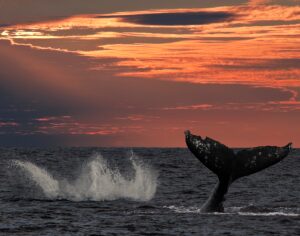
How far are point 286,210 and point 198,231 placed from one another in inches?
285

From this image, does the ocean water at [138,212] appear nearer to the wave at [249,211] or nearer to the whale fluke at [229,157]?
the wave at [249,211]

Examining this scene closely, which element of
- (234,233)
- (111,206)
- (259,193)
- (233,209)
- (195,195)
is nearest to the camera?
(234,233)

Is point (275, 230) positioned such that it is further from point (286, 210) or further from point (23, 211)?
point (23, 211)

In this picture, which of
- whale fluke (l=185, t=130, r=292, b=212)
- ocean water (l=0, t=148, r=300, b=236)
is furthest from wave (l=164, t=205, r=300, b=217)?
whale fluke (l=185, t=130, r=292, b=212)

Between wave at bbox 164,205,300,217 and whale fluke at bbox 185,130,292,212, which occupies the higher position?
whale fluke at bbox 185,130,292,212

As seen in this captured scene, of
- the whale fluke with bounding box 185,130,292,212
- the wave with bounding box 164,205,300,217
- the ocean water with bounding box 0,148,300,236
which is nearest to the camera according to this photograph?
the whale fluke with bounding box 185,130,292,212

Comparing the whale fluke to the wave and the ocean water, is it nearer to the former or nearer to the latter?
the ocean water

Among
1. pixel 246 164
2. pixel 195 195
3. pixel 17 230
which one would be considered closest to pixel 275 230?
pixel 246 164

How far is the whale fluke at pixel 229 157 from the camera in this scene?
21719mm

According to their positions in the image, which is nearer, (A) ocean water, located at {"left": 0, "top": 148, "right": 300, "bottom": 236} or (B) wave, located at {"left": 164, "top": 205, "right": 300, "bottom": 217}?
(A) ocean water, located at {"left": 0, "top": 148, "right": 300, "bottom": 236}

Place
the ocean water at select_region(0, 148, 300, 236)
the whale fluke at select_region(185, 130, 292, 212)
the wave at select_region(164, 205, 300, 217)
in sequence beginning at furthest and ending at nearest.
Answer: the wave at select_region(164, 205, 300, 217), the ocean water at select_region(0, 148, 300, 236), the whale fluke at select_region(185, 130, 292, 212)

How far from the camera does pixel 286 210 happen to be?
28.3m

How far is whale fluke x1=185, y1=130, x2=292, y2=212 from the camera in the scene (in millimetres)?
21719

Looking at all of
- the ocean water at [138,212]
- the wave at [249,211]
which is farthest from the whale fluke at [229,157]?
the wave at [249,211]
